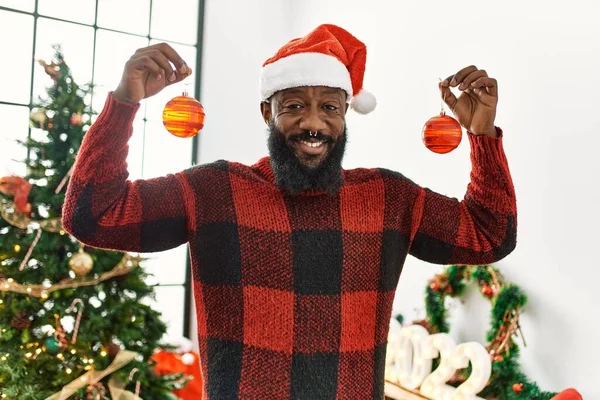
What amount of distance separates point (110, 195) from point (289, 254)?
34 centimetres

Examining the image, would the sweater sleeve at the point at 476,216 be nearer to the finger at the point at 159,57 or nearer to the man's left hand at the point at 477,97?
the man's left hand at the point at 477,97

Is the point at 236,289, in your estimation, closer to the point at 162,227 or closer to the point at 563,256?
the point at 162,227

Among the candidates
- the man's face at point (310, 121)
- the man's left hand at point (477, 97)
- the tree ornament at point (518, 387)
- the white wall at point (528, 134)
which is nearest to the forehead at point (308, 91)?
the man's face at point (310, 121)

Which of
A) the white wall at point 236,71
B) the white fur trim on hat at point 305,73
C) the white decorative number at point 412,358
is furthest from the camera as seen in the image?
the white wall at point 236,71

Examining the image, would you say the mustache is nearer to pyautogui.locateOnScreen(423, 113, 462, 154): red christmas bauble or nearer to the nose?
the nose

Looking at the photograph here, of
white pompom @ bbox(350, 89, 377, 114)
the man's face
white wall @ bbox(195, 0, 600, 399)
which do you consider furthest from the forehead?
white wall @ bbox(195, 0, 600, 399)

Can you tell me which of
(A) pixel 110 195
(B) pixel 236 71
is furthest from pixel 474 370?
(B) pixel 236 71

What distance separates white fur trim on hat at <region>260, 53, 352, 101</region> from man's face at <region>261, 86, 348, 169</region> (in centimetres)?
2

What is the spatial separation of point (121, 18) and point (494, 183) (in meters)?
2.95

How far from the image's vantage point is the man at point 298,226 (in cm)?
106

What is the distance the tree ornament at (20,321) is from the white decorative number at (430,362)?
139cm

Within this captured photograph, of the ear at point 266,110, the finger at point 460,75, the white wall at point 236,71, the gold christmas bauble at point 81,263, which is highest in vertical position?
the white wall at point 236,71

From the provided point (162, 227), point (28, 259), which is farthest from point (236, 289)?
point (28, 259)

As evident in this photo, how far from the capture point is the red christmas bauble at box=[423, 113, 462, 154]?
4.21 feet
